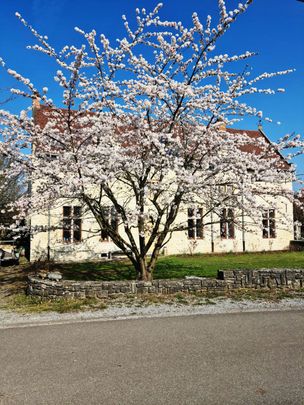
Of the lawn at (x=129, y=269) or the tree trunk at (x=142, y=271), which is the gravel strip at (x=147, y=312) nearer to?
the tree trunk at (x=142, y=271)

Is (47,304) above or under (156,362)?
above

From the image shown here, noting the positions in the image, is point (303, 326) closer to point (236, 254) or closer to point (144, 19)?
point (144, 19)

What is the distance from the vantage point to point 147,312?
7.90 m

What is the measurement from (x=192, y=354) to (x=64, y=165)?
6.13 m

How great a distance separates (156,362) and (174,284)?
4.74m

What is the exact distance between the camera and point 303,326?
265 inches

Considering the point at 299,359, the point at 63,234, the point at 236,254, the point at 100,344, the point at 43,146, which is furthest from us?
the point at 236,254

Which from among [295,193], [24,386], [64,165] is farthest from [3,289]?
[295,193]

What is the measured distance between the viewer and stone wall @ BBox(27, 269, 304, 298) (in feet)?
30.2

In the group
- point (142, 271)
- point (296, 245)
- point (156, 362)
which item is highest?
point (296, 245)

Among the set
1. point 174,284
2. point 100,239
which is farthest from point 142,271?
point 100,239

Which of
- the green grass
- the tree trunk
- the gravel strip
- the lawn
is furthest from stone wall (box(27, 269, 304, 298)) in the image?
the lawn

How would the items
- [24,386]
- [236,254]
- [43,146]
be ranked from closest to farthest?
[24,386], [43,146], [236,254]

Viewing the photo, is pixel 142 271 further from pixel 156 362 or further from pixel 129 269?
pixel 156 362
